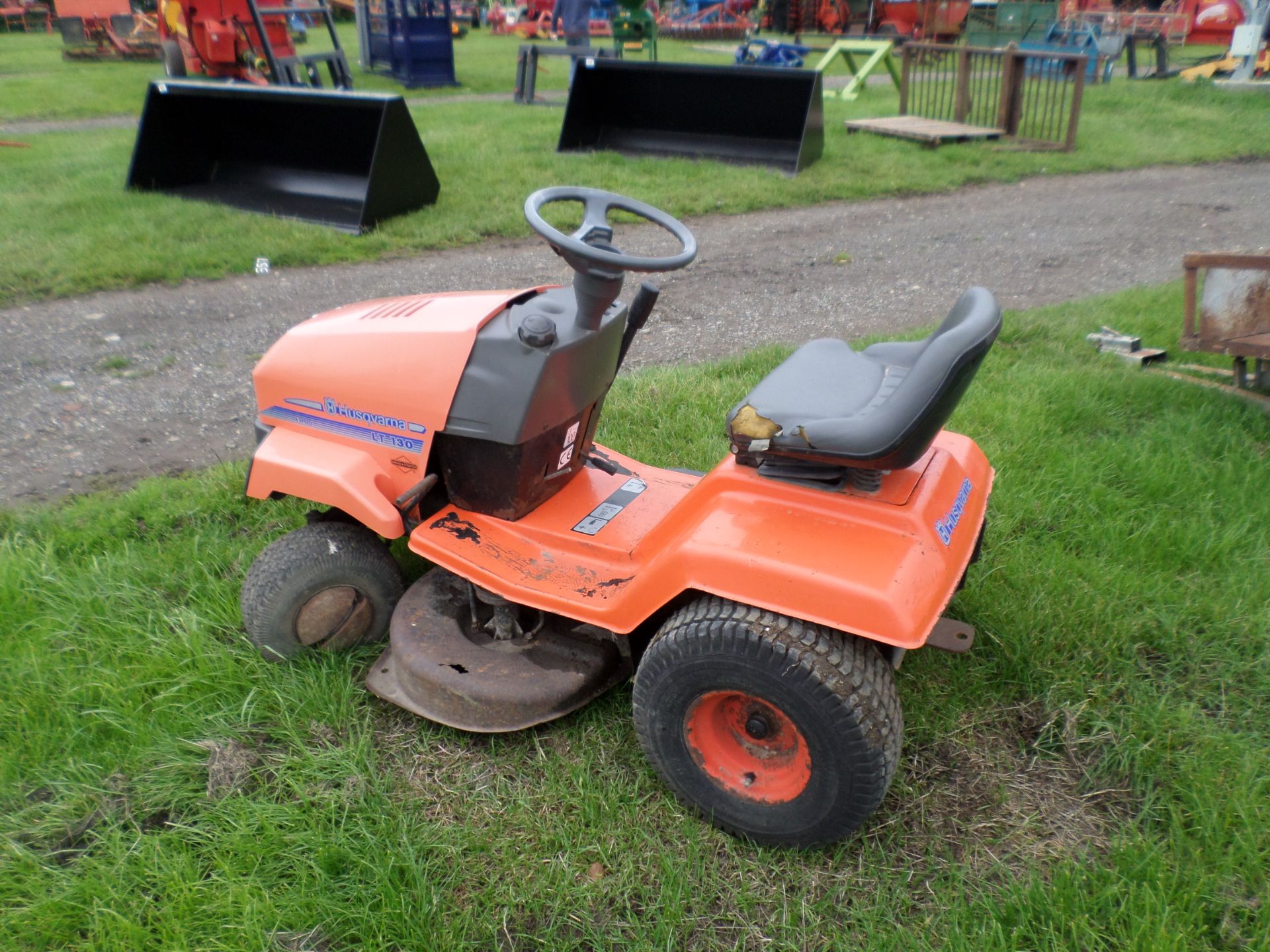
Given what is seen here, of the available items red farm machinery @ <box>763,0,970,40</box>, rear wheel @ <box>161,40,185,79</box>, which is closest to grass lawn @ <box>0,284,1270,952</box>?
rear wheel @ <box>161,40,185,79</box>

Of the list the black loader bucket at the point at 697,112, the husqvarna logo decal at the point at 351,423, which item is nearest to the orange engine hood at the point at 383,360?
the husqvarna logo decal at the point at 351,423

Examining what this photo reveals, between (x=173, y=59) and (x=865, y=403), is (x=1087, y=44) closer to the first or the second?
(x=173, y=59)

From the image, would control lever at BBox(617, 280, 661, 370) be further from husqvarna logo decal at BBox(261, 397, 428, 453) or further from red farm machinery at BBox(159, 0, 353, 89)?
red farm machinery at BBox(159, 0, 353, 89)

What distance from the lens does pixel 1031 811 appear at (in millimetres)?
2105

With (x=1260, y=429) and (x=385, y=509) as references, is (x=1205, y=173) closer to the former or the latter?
(x=1260, y=429)

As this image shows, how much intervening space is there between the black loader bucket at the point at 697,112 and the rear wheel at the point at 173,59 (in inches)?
227

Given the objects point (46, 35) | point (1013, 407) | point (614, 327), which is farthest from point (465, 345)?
point (46, 35)

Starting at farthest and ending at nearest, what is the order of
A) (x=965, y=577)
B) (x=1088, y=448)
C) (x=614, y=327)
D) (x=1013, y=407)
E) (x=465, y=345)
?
(x=1013, y=407) → (x=1088, y=448) → (x=965, y=577) → (x=614, y=327) → (x=465, y=345)

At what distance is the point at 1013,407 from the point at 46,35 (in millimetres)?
26751

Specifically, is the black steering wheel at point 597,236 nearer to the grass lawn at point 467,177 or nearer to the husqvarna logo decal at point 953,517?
the husqvarna logo decal at point 953,517

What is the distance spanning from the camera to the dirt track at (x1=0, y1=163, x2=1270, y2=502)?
12.7ft

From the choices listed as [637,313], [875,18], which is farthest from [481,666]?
[875,18]

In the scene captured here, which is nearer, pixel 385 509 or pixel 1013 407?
pixel 385 509

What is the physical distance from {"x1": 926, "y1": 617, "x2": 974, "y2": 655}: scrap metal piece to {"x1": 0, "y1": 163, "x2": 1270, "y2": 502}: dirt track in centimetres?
247
